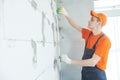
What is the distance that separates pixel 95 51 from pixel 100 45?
9cm

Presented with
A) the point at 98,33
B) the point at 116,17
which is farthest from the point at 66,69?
Answer: the point at 116,17

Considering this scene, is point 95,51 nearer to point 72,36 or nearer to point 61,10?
point 72,36

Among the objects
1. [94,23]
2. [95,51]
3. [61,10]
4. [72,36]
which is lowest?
[95,51]

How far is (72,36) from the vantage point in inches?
102

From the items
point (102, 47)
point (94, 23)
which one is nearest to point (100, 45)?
point (102, 47)

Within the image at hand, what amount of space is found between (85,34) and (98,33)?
7.5 inches

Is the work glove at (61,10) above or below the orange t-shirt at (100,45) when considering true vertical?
above

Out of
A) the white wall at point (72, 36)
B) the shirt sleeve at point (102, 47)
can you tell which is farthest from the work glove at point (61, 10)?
the shirt sleeve at point (102, 47)

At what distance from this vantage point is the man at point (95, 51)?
2.14 m

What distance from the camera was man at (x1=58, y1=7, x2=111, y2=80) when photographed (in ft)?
7.04

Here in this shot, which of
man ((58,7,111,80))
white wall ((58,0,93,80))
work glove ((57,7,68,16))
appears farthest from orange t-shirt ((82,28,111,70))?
work glove ((57,7,68,16))

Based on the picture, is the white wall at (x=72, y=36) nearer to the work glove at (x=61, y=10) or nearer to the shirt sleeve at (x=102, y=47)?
the work glove at (x=61, y=10)

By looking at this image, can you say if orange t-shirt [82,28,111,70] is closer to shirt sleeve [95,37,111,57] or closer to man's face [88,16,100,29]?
shirt sleeve [95,37,111,57]

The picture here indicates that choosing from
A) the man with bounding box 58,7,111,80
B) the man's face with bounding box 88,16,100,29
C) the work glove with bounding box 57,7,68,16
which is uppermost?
the work glove with bounding box 57,7,68,16
